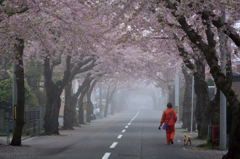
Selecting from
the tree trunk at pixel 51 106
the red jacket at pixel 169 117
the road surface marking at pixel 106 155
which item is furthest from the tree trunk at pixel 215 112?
the tree trunk at pixel 51 106

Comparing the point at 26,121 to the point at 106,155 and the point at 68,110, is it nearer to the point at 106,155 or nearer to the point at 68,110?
the point at 68,110

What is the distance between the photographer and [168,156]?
16922 mm

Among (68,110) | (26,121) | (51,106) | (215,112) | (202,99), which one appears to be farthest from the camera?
(68,110)

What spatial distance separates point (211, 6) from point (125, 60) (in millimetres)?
28571

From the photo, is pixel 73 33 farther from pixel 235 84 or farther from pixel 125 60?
pixel 125 60

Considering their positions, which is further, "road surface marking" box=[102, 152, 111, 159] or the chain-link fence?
the chain-link fence

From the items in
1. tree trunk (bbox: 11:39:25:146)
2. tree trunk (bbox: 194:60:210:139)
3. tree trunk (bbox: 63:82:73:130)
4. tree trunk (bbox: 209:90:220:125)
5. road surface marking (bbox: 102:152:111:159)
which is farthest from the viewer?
tree trunk (bbox: 63:82:73:130)

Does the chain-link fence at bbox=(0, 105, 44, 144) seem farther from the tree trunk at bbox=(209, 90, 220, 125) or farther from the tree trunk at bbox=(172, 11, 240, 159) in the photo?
the tree trunk at bbox=(172, 11, 240, 159)

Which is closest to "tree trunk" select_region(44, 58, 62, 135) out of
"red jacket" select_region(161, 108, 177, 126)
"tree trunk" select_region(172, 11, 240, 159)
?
"red jacket" select_region(161, 108, 177, 126)

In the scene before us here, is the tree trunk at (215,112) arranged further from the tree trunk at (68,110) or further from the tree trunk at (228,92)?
the tree trunk at (68,110)

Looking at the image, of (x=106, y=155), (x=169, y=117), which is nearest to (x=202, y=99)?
(x=169, y=117)

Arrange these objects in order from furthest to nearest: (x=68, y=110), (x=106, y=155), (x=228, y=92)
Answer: (x=68, y=110) → (x=106, y=155) → (x=228, y=92)

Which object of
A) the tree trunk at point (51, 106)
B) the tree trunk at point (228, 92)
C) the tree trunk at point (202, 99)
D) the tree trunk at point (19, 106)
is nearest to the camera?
the tree trunk at point (228, 92)

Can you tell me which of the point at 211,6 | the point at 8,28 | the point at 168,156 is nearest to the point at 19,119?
the point at 8,28
